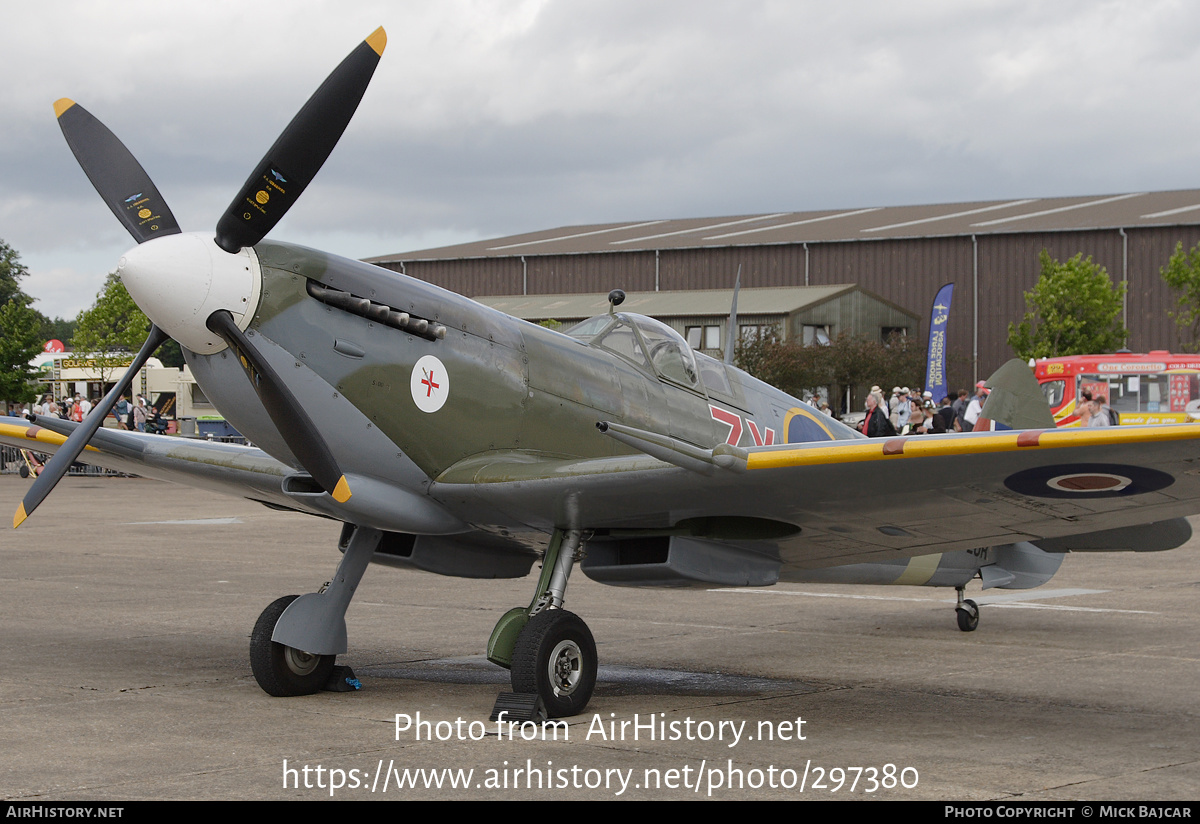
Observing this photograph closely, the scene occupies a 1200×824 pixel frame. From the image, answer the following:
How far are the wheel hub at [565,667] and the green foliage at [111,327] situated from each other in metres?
51.3

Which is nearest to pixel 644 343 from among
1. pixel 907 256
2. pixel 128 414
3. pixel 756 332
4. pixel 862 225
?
pixel 128 414

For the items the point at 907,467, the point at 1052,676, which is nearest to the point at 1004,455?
the point at 907,467

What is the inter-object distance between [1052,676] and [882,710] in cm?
176

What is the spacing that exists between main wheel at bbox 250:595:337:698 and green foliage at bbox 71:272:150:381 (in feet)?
164

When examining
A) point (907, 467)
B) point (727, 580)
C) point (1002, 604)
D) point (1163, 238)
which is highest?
point (1163, 238)

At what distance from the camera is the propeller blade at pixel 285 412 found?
5.99m

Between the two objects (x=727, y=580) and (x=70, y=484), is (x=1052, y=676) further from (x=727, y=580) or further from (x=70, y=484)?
(x=70, y=484)

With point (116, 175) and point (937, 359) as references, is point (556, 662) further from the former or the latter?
point (937, 359)

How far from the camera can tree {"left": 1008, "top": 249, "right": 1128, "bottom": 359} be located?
168ft

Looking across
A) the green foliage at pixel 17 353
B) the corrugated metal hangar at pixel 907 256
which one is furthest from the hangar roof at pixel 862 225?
the green foliage at pixel 17 353

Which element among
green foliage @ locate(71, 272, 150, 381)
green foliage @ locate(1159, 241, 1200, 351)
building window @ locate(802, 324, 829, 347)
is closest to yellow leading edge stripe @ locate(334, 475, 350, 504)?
building window @ locate(802, 324, 829, 347)
